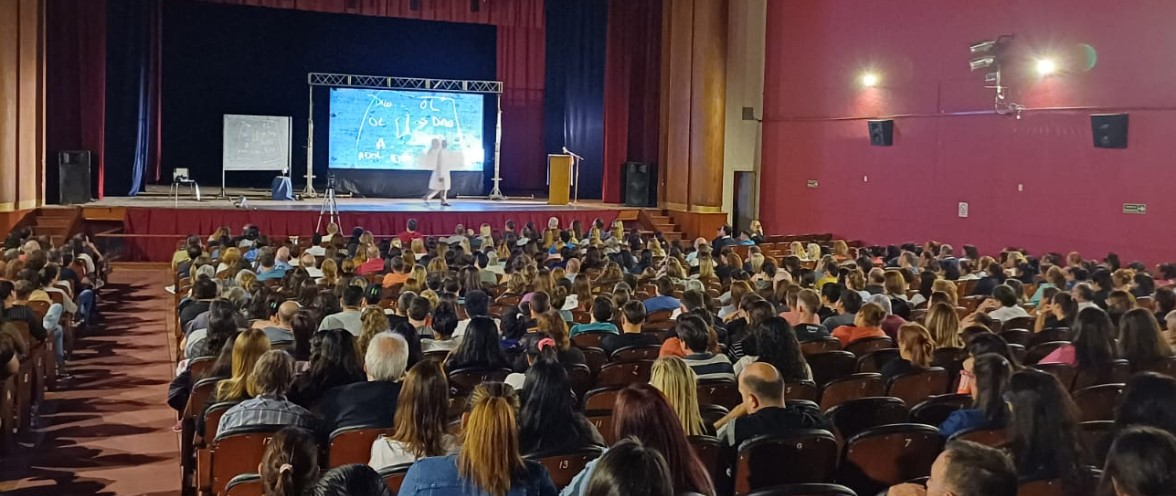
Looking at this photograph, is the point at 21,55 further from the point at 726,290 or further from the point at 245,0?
the point at 726,290

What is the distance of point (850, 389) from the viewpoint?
5309 millimetres

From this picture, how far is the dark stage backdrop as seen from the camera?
21500 mm

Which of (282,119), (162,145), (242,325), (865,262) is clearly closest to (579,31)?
(282,119)

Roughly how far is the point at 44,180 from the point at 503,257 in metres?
9.23

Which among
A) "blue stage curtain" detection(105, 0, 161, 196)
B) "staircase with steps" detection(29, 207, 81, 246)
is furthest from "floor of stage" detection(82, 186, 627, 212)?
"blue stage curtain" detection(105, 0, 161, 196)

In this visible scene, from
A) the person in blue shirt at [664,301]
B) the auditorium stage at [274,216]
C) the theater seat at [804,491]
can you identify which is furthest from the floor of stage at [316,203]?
the theater seat at [804,491]

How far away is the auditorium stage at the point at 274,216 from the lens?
16.8 meters

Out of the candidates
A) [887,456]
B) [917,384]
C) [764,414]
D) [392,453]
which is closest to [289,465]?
[392,453]

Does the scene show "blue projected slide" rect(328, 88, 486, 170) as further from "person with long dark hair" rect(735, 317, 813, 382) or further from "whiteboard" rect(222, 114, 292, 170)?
"person with long dark hair" rect(735, 317, 813, 382)

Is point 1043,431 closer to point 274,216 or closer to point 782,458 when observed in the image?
point 782,458

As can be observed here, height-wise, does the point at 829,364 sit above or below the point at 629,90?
below

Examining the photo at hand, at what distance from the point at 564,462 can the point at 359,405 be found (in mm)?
1213

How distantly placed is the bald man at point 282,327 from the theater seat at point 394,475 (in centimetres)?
282

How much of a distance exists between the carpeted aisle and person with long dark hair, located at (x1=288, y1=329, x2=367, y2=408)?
1374 millimetres
